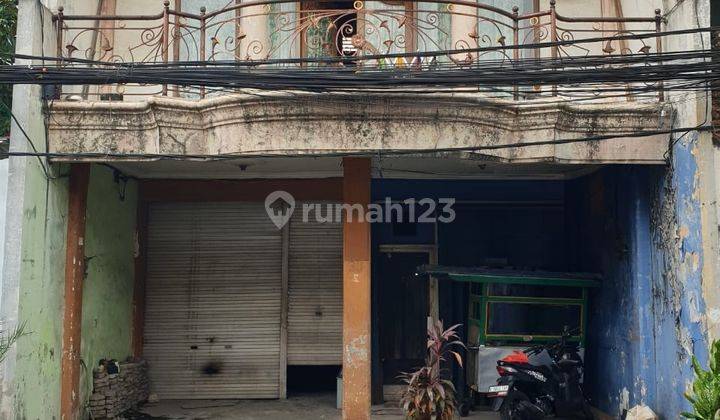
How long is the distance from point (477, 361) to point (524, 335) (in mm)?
709

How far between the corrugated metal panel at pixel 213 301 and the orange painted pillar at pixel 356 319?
2.54m

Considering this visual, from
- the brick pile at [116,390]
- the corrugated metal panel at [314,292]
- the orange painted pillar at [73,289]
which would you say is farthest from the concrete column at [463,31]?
the brick pile at [116,390]

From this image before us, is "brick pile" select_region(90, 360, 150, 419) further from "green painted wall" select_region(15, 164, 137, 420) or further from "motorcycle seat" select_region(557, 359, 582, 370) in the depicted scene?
"motorcycle seat" select_region(557, 359, 582, 370)

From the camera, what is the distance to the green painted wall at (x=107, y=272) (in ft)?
30.2

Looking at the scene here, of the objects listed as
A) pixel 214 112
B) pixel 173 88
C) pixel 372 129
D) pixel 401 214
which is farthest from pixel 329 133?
pixel 401 214

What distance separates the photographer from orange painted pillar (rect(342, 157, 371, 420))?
8438mm

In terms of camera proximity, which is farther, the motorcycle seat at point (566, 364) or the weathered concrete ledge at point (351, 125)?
the motorcycle seat at point (566, 364)

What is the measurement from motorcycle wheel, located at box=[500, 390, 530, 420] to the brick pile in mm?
5061

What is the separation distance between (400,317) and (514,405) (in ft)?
8.83

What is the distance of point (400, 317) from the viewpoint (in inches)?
421

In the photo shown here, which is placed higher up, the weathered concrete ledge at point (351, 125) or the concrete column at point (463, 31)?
the concrete column at point (463, 31)

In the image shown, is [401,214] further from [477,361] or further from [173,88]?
[173,88]

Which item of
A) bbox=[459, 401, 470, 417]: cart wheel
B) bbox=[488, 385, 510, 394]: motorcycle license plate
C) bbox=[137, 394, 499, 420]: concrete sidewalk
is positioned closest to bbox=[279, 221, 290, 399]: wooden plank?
bbox=[137, 394, 499, 420]: concrete sidewalk

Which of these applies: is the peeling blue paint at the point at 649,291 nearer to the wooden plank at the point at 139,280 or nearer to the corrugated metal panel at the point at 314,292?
the corrugated metal panel at the point at 314,292
